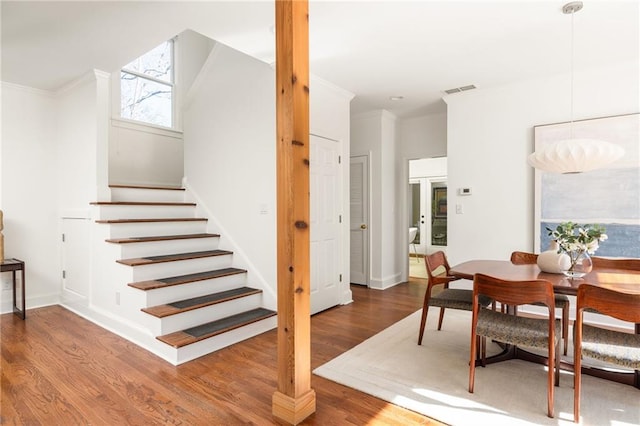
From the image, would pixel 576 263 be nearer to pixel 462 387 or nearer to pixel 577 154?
pixel 577 154

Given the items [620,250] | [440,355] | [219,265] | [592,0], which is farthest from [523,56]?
[219,265]

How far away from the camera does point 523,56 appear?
345cm

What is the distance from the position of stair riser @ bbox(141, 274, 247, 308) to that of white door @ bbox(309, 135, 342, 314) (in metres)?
0.84

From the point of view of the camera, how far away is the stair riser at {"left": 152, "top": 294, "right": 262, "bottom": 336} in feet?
9.70

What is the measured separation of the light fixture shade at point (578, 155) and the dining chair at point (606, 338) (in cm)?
106

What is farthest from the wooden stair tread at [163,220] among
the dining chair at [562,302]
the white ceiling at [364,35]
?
the dining chair at [562,302]

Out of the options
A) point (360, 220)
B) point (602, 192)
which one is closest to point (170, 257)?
point (360, 220)

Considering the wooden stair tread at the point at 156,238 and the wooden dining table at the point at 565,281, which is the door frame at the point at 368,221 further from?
the wooden dining table at the point at 565,281

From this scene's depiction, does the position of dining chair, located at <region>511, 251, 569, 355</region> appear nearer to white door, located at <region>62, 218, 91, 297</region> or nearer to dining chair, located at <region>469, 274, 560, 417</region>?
dining chair, located at <region>469, 274, 560, 417</region>

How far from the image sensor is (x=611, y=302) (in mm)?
1923

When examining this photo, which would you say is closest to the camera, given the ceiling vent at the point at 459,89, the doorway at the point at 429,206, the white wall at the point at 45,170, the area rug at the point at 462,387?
the area rug at the point at 462,387

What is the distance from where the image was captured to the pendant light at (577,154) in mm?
2526

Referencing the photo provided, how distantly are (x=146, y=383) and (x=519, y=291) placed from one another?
249 centimetres

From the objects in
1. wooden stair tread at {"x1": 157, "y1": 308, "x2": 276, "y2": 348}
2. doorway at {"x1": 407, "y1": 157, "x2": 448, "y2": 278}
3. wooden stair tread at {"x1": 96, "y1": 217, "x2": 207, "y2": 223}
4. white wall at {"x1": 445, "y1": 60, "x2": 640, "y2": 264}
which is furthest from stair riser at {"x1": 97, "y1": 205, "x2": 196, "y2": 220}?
doorway at {"x1": 407, "y1": 157, "x2": 448, "y2": 278}
